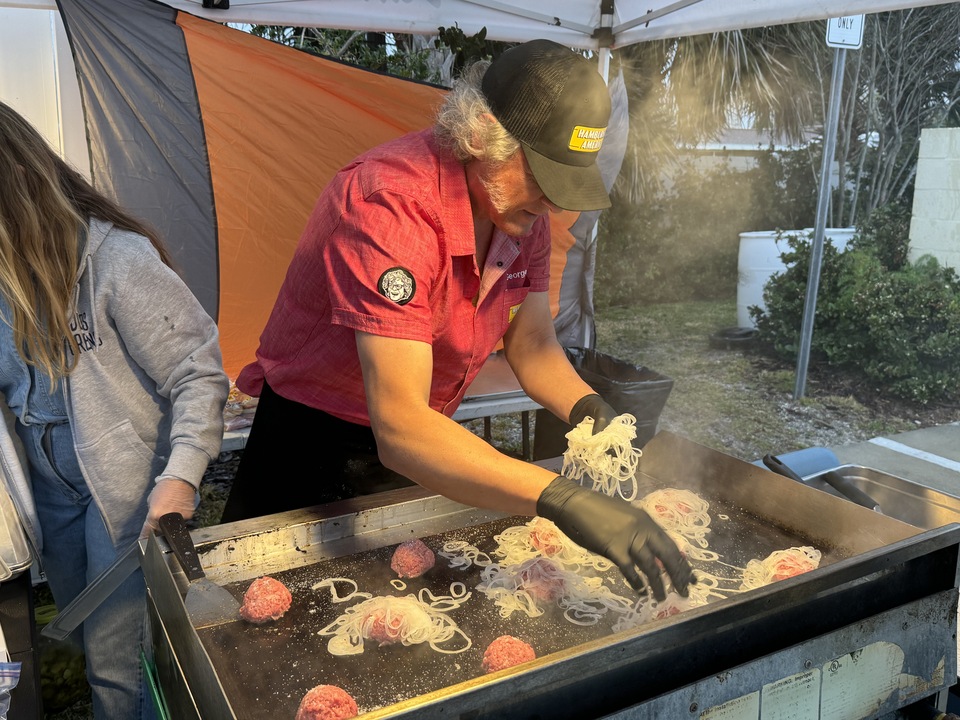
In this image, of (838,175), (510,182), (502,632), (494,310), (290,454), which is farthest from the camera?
(838,175)

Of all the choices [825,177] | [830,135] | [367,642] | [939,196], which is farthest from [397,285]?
[939,196]

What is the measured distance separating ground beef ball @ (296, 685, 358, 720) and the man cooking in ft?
1.95

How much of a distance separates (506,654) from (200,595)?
0.79 m

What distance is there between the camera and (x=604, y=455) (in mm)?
2510

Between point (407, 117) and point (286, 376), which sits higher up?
point (407, 117)

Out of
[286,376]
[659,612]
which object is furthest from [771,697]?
[286,376]

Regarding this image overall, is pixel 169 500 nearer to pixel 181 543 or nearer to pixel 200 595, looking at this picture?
pixel 181 543

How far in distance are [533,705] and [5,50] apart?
14.4 ft

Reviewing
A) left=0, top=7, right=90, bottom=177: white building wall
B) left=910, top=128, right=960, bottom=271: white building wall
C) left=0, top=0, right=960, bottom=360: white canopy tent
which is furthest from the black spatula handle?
left=910, top=128, right=960, bottom=271: white building wall

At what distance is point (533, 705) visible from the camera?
149cm

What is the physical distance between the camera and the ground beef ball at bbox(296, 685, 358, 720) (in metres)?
1.54

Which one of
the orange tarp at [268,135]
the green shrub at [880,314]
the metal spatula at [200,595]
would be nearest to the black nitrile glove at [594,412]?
the metal spatula at [200,595]

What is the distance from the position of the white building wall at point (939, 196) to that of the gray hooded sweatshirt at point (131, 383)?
9196 mm

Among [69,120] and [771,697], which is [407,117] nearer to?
[69,120]
